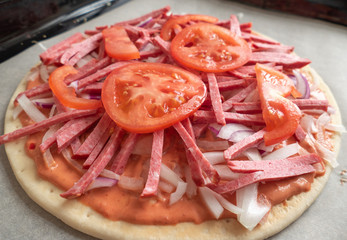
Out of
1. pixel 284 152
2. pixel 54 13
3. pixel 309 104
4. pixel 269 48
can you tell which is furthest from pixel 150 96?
pixel 54 13

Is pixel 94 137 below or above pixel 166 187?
above

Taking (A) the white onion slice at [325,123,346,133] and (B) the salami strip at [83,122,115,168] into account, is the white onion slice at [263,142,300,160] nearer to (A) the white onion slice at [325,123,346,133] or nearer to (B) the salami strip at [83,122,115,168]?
(A) the white onion slice at [325,123,346,133]

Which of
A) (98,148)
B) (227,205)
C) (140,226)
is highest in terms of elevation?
(98,148)

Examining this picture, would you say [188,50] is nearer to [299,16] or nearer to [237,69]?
[237,69]

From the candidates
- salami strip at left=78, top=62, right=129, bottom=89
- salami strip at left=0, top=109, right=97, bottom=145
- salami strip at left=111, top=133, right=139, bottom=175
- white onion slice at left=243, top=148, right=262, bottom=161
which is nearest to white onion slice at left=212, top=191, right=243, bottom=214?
white onion slice at left=243, top=148, right=262, bottom=161

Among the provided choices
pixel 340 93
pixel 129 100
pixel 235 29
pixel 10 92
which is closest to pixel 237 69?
pixel 235 29

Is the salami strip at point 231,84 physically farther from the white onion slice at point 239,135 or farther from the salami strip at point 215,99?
the white onion slice at point 239,135

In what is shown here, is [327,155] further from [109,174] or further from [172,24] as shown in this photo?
[172,24]
